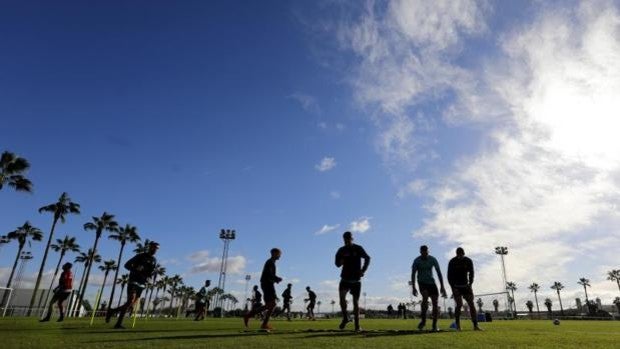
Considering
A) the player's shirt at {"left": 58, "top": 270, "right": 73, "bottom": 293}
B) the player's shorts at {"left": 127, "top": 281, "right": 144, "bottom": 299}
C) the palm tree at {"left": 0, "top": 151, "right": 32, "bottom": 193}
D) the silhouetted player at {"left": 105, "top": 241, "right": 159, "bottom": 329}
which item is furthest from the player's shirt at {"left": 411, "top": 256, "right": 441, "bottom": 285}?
the palm tree at {"left": 0, "top": 151, "right": 32, "bottom": 193}

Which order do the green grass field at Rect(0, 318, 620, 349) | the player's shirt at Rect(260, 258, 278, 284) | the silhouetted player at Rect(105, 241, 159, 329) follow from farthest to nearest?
the player's shirt at Rect(260, 258, 278, 284)
the silhouetted player at Rect(105, 241, 159, 329)
the green grass field at Rect(0, 318, 620, 349)

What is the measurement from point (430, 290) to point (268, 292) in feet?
12.8

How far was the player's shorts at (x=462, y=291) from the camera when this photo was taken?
31.6 ft

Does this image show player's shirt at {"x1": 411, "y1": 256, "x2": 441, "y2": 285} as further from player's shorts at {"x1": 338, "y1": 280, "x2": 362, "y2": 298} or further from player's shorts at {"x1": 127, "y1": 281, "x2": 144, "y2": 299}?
player's shorts at {"x1": 127, "y1": 281, "x2": 144, "y2": 299}

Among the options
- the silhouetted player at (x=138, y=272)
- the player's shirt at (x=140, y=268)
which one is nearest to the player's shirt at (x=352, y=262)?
the silhouetted player at (x=138, y=272)

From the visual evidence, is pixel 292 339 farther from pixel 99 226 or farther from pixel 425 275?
pixel 99 226

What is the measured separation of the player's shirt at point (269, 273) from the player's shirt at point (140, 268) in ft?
8.98

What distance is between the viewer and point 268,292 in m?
9.84

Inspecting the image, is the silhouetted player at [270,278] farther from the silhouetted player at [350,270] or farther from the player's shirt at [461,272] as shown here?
the player's shirt at [461,272]

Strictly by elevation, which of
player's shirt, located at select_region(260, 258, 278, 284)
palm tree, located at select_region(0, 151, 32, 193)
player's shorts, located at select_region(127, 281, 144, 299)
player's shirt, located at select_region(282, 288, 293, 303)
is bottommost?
player's shorts, located at select_region(127, 281, 144, 299)

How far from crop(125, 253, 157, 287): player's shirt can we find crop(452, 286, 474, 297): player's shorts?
7422 millimetres

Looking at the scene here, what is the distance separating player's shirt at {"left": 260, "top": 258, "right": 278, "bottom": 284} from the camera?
388 inches

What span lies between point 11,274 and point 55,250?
2149 cm

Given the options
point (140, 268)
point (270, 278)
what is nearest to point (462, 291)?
point (270, 278)
